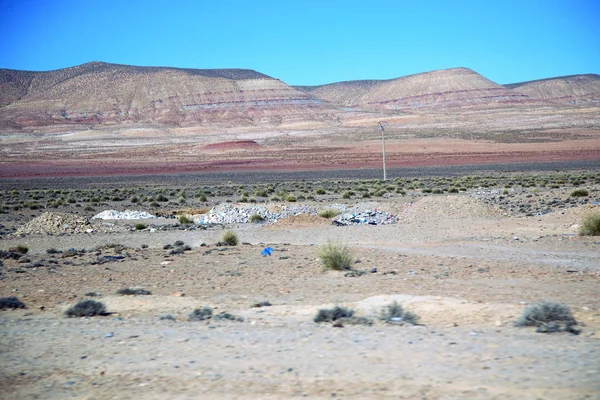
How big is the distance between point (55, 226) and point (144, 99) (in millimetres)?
158339

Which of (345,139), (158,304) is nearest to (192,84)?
(345,139)

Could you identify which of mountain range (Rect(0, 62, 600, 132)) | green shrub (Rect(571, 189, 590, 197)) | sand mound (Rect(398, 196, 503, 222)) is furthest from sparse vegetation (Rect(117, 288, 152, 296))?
mountain range (Rect(0, 62, 600, 132))

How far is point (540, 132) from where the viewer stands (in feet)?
400

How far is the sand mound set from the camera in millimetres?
25672

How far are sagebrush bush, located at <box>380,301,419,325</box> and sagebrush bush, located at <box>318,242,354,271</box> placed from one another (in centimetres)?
481

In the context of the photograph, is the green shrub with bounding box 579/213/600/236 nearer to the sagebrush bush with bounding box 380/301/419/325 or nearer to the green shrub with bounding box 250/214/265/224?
the sagebrush bush with bounding box 380/301/419/325

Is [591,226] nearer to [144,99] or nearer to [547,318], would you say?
[547,318]

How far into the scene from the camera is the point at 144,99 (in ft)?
Answer: 581

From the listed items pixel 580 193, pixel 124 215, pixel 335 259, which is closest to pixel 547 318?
pixel 335 259

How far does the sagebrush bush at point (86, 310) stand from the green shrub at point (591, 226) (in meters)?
14.0

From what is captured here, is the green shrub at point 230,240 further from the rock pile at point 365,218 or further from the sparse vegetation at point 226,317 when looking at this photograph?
the sparse vegetation at point 226,317

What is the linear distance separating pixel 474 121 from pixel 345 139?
40143 millimetres

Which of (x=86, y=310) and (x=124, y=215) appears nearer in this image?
(x=86, y=310)

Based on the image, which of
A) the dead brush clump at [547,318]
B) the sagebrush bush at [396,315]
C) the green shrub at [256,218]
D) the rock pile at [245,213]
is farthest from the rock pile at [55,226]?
the dead brush clump at [547,318]
